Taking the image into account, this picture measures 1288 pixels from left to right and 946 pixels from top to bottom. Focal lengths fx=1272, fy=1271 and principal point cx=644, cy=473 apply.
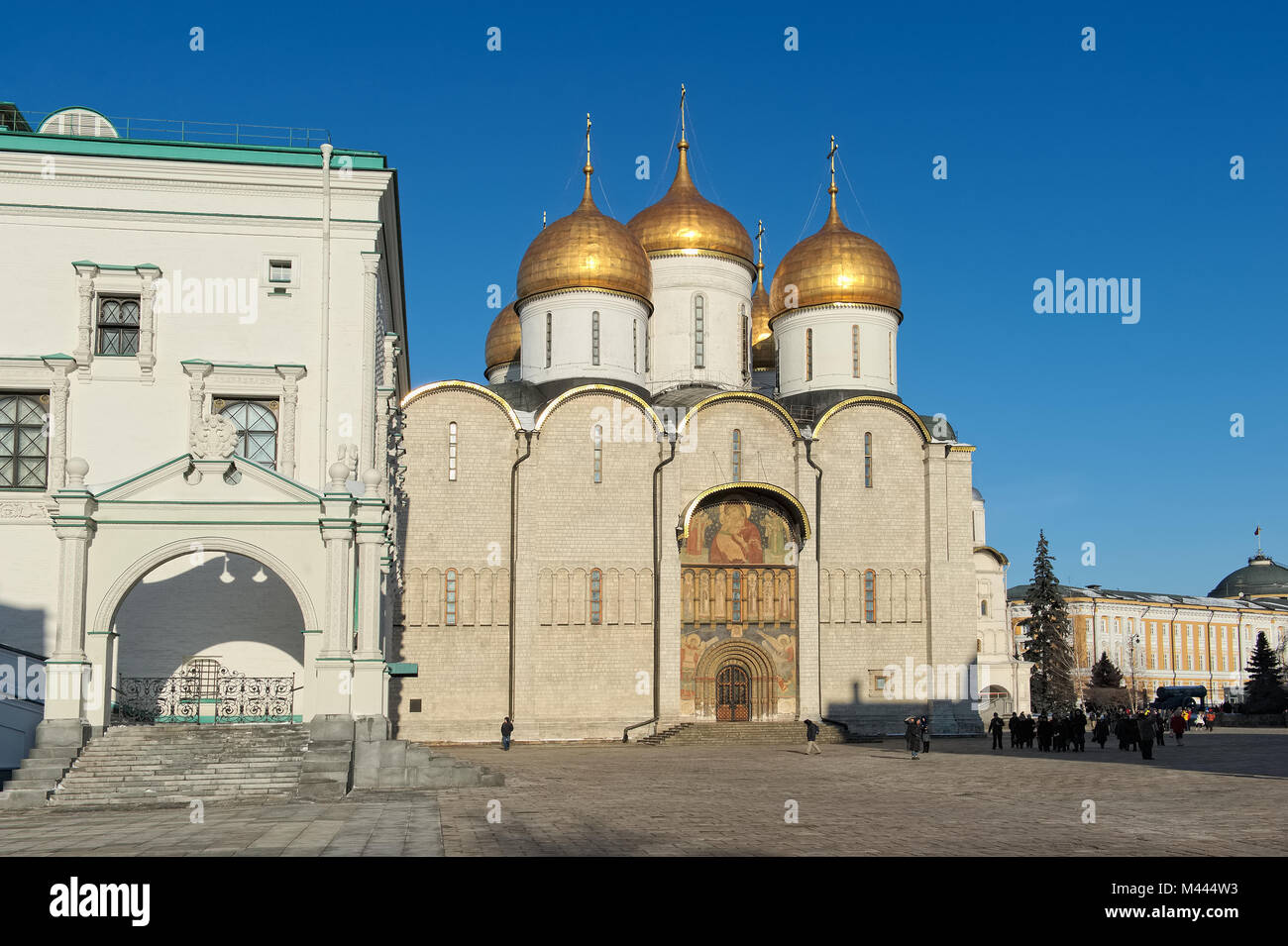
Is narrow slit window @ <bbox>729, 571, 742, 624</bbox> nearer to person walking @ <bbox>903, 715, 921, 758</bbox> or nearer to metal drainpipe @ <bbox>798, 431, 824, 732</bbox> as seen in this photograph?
metal drainpipe @ <bbox>798, 431, 824, 732</bbox>

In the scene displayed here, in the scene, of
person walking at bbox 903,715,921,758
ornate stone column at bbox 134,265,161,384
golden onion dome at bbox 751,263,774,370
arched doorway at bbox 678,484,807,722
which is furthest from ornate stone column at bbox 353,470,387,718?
golden onion dome at bbox 751,263,774,370

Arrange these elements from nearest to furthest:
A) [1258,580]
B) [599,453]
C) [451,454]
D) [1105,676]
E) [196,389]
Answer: [196,389], [451,454], [599,453], [1105,676], [1258,580]

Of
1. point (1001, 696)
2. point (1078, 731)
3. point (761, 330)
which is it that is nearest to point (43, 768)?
point (1078, 731)

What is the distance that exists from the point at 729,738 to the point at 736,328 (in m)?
14.7

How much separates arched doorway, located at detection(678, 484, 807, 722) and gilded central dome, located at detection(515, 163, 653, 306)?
25.6 feet

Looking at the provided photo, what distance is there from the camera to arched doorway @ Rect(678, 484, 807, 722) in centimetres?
3781

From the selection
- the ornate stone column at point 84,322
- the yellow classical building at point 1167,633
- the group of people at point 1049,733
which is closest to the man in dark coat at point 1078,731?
the group of people at point 1049,733

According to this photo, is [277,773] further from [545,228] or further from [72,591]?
[545,228]

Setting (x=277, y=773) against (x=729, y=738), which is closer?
(x=277, y=773)

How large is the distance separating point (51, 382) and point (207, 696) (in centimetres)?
592

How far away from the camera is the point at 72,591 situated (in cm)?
1688

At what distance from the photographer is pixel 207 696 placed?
2005 cm

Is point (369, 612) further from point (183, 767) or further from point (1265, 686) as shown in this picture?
point (1265, 686)
